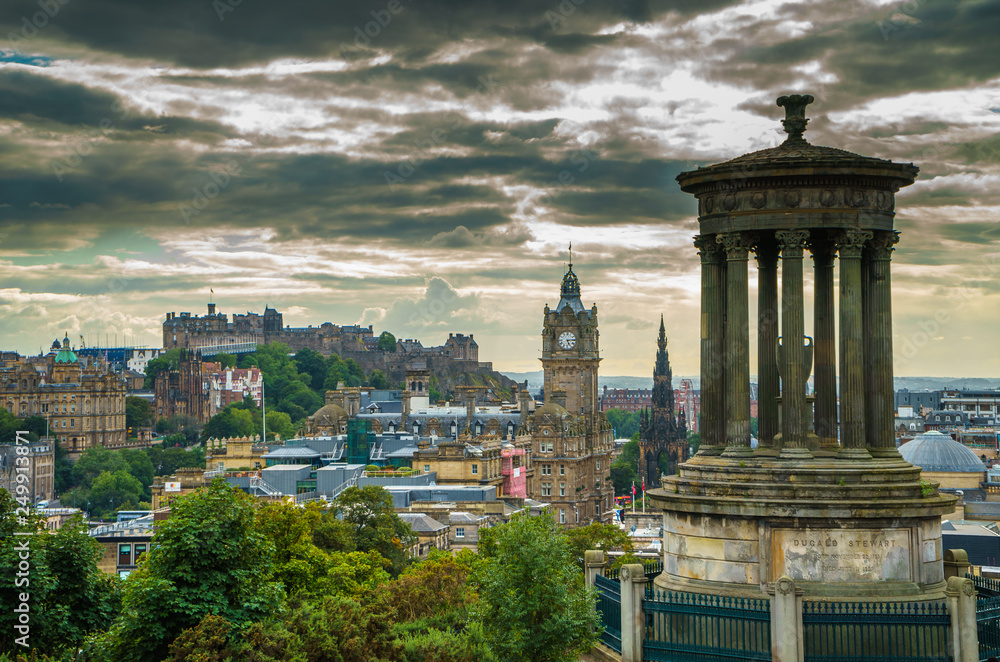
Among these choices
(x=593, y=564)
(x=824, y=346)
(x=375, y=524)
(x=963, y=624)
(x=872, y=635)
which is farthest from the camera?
(x=375, y=524)

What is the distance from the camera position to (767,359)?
36.0m

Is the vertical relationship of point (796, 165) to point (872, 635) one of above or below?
above

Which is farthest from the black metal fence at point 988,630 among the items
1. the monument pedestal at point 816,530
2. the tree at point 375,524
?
the tree at point 375,524

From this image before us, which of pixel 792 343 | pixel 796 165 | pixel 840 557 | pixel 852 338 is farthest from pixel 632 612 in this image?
pixel 796 165

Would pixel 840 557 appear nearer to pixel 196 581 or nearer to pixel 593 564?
pixel 593 564

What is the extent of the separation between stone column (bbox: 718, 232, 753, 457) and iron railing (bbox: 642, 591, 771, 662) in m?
4.48

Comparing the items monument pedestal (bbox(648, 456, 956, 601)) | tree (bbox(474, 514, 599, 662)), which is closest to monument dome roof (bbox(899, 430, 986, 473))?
monument pedestal (bbox(648, 456, 956, 601))

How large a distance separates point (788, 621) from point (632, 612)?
13.4ft

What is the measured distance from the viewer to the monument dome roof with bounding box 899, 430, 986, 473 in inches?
6447

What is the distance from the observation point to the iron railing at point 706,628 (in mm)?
31266

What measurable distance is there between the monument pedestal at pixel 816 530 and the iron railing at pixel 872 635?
170cm

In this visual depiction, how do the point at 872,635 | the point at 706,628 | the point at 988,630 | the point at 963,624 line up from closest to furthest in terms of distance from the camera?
the point at 963,624 → the point at 872,635 → the point at 988,630 → the point at 706,628

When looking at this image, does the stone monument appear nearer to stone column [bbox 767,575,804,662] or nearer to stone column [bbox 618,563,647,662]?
stone column [bbox 618,563,647,662]

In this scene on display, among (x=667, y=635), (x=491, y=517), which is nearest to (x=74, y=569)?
(x=667, y=635)
